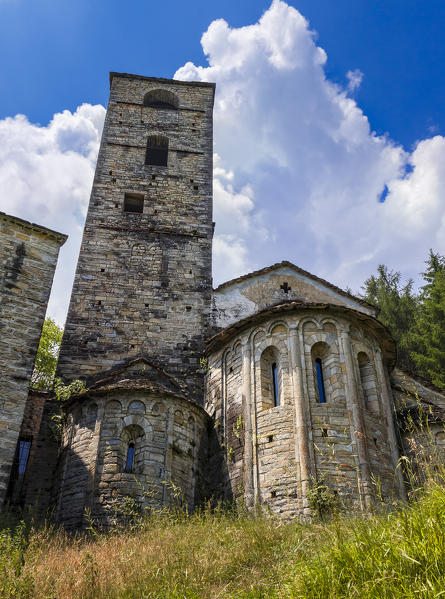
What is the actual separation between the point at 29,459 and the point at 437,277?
1672 cm

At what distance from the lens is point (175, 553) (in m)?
6.36

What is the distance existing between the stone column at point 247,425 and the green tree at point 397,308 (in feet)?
35.1

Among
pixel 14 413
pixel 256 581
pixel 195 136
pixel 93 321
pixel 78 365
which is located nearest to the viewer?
pixel 256 581

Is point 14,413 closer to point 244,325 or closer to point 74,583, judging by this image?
point 74,583

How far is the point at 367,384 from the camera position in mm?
12219

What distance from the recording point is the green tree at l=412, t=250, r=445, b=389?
19312 mm

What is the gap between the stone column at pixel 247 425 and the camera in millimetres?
10727

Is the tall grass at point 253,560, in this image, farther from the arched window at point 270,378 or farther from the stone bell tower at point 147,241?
the stone bell tower at point 147,241

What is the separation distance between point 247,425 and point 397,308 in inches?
605

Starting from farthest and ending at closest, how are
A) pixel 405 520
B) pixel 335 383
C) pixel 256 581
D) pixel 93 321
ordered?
pixel 93 321, pixel 335 383, pixel 256 581, pixel 405 520

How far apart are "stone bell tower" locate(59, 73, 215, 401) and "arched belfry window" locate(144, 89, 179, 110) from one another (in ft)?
0.29

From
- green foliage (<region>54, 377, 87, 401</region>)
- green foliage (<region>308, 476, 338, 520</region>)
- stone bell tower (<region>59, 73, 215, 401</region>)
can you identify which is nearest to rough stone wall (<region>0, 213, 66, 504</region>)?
green foliage (<region>54, 377, 87, 401</region>)

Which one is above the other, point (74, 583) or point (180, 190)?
point (180, 190)

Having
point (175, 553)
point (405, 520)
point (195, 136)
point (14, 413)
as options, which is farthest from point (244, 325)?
point (195, 136)
